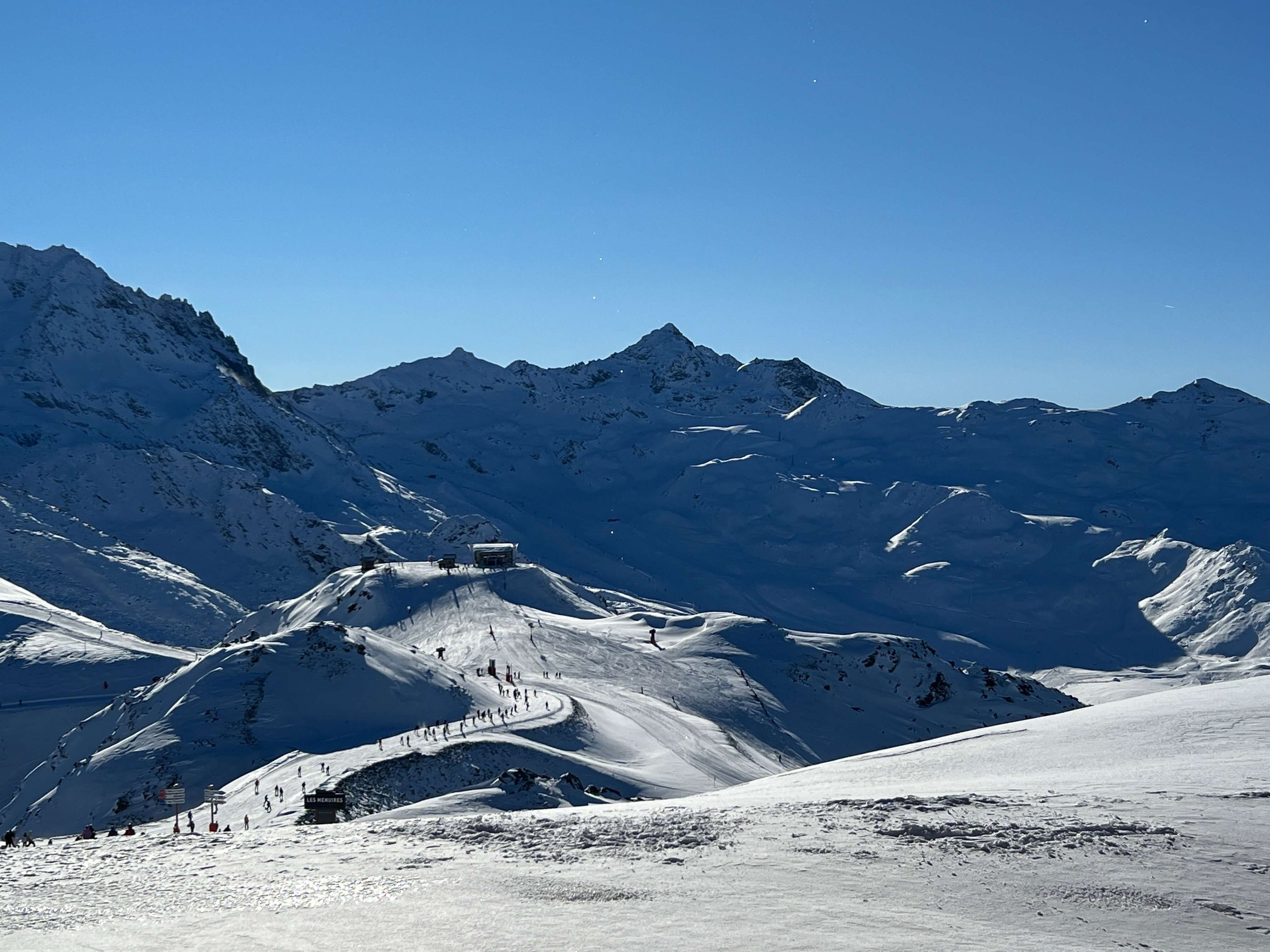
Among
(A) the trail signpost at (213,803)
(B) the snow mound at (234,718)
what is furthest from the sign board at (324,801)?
(B) the snow mound at (234,718)

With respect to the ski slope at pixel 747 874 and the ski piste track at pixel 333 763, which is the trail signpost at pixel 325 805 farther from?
the ski slope at pixel 747 874

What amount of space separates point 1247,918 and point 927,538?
7208 inches

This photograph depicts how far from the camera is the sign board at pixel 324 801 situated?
39625 millimetres

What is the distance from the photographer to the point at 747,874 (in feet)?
72.9

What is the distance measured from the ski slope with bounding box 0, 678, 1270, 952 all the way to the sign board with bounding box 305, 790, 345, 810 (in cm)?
906

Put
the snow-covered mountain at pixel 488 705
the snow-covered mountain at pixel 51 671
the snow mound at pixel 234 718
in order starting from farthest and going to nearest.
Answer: the snow-covered mountain at pixel 51 671 < the snow mound at pixel 234 718 < the snow-covered mountain at pixel 488 705

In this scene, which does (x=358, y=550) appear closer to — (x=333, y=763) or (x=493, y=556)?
(x=493, y=556)

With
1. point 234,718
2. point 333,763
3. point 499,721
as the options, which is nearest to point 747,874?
point 333,763

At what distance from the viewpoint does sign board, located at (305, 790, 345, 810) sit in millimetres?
39625

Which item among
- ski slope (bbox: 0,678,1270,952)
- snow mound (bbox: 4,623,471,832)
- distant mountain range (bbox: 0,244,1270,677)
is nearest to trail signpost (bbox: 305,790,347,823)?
ski slope (bbox: 0,678,1270,952)

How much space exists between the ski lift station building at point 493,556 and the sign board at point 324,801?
216 ft

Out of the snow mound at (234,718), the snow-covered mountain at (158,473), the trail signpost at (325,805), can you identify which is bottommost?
the trail signpost at (325,805)

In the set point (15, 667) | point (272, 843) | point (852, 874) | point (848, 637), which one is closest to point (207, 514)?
point (15, 667)

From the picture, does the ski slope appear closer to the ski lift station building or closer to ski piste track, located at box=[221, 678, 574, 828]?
ski piste track, located at box=[221, 678, 574, 828]
